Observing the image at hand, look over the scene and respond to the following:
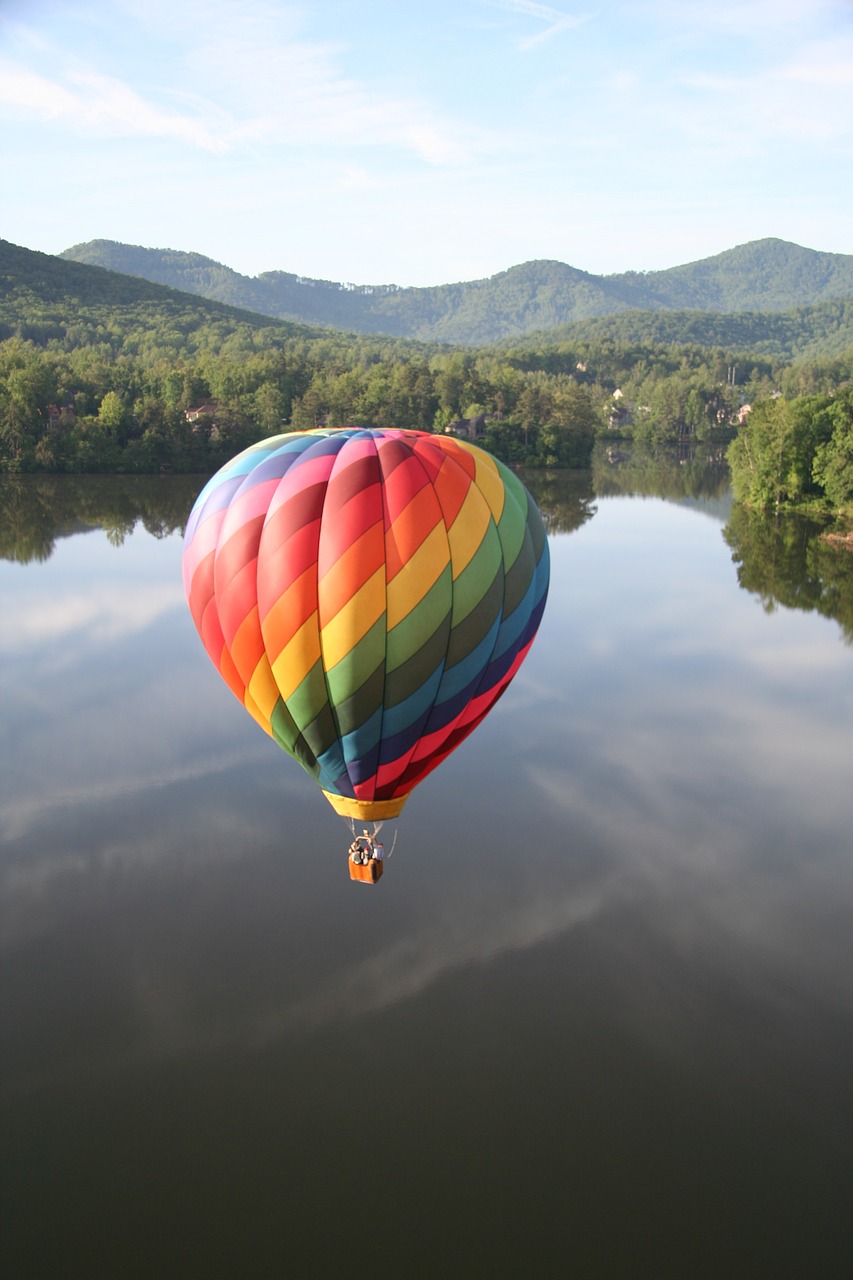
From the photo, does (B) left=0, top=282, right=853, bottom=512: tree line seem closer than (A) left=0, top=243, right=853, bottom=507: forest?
No

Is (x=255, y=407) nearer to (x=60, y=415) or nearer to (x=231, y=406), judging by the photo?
(x=231, y=406)

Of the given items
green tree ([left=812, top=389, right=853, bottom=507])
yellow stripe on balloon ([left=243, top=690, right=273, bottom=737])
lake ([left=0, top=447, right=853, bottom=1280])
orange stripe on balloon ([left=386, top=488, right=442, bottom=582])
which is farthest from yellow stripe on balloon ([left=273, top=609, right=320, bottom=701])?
green tree ([left=812, top=389, right=853, bottom=507])

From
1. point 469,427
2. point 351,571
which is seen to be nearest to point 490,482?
point 351,571

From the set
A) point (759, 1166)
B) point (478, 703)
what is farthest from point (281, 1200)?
point (478, 703)

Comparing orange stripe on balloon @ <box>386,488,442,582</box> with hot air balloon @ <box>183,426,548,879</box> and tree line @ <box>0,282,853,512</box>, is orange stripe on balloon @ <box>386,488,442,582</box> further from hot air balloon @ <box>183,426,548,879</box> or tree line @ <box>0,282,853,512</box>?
tree line @ <box>0,282,853,512</box>

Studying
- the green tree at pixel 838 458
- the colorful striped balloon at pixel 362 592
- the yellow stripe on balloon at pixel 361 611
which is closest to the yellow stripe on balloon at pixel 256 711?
the colorful striped balloon at pixel 362 592

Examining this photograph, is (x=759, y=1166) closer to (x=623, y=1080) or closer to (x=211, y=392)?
(x=623, y=1080)

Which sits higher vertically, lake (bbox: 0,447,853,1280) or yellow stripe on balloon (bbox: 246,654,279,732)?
yellow stripe on balloon (bbox: 246,654,279,732)
